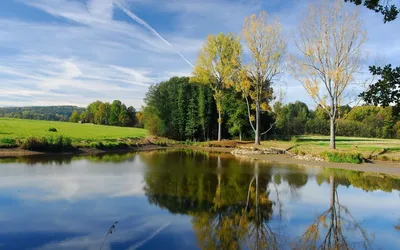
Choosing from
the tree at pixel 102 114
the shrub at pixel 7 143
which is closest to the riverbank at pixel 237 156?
the shrub at pixel 7 143

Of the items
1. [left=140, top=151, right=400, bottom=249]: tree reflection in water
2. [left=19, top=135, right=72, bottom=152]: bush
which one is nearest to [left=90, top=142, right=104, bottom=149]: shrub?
[left=19, top=135, right=72, bottom=152]: bush

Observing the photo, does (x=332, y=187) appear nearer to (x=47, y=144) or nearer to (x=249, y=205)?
(x=249, y=205)

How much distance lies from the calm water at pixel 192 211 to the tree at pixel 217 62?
69.9 feet

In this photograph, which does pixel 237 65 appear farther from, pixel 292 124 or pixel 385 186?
pixel 292 124

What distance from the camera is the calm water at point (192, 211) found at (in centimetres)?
754

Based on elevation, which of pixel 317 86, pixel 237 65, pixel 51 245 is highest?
pixel 237 65

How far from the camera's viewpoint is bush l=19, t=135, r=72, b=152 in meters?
24.7

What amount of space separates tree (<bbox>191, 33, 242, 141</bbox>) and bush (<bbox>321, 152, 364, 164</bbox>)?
50.0ft

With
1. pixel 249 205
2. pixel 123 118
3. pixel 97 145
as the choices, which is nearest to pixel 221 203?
pixel 249 205

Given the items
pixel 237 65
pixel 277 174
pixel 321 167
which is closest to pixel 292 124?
pixel 237 65

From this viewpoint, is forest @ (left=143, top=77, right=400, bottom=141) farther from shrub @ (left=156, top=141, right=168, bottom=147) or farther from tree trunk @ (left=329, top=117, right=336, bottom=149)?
tree trunk @ (left=329, top=117, right=336, bottom=149)

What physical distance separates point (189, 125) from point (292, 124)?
31.8m

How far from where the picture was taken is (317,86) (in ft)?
88.5

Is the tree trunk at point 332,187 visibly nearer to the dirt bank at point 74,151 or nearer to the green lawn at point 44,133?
the dirt bank at point 74,151
